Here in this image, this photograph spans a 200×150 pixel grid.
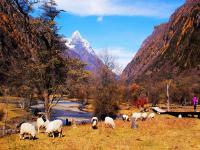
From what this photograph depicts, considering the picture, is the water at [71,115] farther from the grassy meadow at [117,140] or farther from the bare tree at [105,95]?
the grassy meadow at [117,140]

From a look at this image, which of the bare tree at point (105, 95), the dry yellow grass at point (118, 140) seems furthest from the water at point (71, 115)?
the dry yellow grass at point (118, 140)

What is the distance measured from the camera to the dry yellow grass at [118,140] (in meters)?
30.2

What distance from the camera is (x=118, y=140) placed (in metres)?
34.0

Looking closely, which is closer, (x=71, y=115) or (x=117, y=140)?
(x=117, y=140)

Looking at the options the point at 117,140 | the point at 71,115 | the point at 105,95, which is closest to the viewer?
the point at 117,140

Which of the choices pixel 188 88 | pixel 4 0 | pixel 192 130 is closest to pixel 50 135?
pixel 4 0

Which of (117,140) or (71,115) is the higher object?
(117,140)

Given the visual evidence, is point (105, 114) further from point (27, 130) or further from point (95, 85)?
point (27, 130)

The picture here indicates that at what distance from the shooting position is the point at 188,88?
165 m

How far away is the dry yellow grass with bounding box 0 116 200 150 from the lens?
3025cm

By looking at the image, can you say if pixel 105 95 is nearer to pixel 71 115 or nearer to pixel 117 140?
pixel 71 115

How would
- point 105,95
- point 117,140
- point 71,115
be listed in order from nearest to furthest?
1. point 117,140
2. point 105,95
3. point 71,115

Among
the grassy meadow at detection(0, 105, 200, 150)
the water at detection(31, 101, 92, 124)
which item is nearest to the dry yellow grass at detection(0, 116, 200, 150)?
the grassy meadow at detection(0, 105, 200, 150)

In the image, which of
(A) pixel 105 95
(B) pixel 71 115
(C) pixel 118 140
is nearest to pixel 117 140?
(C) pixel 118 140
